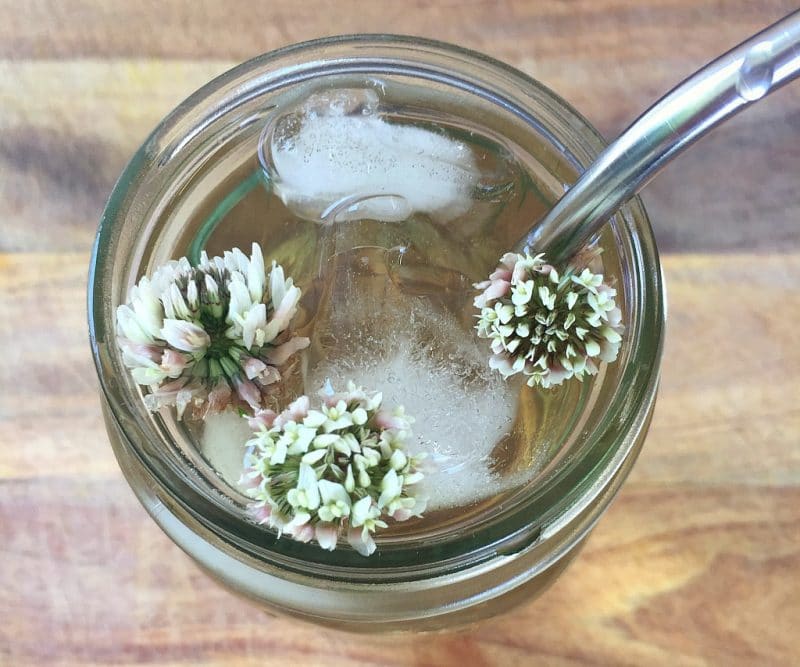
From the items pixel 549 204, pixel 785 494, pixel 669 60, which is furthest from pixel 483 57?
pixel 785 494

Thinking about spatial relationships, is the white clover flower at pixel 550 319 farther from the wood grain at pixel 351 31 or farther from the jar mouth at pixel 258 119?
the wood grain at pixel 351 31

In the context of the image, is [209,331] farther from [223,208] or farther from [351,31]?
[351,31]

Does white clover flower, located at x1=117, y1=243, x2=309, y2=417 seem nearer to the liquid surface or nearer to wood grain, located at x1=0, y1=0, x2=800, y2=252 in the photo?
the liquid surface

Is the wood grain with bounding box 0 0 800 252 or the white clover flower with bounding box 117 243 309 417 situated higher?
the wood grain with bounding box 0 0 800 252

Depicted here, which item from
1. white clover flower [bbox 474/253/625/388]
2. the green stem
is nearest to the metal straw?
white clover flower [bbox 474/253/625/388]

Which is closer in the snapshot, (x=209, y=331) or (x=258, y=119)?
(x=209, y=331)

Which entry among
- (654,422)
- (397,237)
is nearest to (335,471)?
(397,237)
